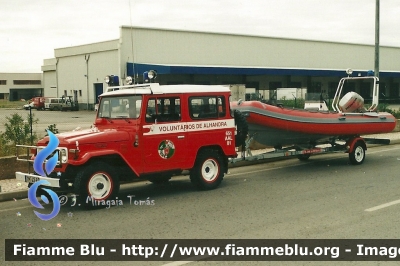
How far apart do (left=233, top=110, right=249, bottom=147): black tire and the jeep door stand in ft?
5.43

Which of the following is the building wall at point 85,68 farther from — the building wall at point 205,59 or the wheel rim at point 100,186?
the wheel rim at point 100,186

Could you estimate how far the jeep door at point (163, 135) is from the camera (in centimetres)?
979

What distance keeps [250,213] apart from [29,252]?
3.67m

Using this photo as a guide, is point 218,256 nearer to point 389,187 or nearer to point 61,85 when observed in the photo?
point 389,187

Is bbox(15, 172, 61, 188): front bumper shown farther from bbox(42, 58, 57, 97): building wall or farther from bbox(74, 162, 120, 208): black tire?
bbox(42, 58, 57, 97): building wall

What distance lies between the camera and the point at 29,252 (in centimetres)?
674

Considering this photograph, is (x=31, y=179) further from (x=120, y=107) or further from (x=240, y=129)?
(x=240, y=129)

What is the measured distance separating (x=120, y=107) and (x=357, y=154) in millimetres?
7415

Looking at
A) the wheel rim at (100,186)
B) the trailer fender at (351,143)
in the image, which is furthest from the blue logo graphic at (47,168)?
the trailer fender at (351,143)

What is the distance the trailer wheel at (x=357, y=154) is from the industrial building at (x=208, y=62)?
72.3ft

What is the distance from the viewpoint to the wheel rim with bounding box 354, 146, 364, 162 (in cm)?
1429

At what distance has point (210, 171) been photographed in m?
11.0

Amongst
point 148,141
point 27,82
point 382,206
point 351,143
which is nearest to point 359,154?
point 351,143

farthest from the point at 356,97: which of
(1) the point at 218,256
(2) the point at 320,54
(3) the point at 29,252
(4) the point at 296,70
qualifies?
(2) the point at 320,54
